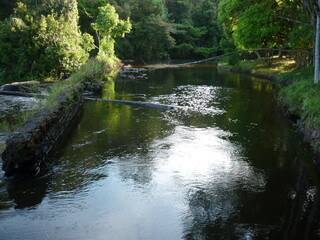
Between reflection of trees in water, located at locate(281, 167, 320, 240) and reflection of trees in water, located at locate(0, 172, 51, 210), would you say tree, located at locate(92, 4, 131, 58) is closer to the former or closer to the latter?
reflection of trees in water, located at locate(0, 172, 51, 210)

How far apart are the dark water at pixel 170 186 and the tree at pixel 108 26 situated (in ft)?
80.4

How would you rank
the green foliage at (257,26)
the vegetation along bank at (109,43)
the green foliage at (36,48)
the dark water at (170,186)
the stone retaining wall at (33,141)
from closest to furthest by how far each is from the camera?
the dark water at (170,186), the stone retaining wall at (33,141), the vegetation along bank at (109,43), the green foliage at (36,48), the green foliage at (257,26)

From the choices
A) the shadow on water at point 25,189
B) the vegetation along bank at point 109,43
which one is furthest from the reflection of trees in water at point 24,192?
the vegetation along bank at point 109,43

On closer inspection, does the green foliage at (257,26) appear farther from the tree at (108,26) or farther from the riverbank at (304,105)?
the tree at (108,26)

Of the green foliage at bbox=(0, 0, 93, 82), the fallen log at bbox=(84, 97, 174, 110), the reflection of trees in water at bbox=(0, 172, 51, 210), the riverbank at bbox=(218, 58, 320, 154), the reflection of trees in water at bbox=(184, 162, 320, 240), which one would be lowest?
the reflection of trees in water at bbox=(184, 162, 320, 240)

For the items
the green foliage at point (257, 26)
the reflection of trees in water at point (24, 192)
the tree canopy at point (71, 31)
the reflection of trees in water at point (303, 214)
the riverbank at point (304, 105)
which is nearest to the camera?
the reflection of trees in water at point (303, 214)

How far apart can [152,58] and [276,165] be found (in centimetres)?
4883

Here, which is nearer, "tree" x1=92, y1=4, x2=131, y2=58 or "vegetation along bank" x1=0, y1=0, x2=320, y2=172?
"vegetation along bank" x1=0, y1=0, x2=320, y2=172

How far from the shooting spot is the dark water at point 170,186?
18.3ft

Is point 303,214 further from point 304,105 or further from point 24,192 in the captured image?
point 24,192

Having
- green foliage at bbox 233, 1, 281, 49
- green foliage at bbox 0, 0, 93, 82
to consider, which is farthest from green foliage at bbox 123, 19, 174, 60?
green foliage at bbox 0, 0, 93, 82

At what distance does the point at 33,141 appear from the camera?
7539 millimetres

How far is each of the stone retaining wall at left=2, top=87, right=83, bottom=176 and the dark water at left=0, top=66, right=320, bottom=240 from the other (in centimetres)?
33

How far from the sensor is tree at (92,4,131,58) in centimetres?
3450
